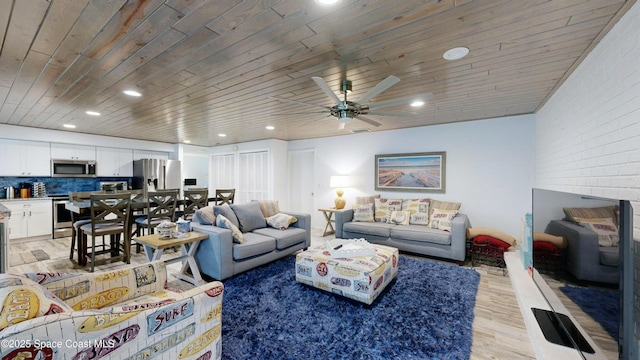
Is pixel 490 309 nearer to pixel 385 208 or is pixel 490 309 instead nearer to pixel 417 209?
pixel 417 209

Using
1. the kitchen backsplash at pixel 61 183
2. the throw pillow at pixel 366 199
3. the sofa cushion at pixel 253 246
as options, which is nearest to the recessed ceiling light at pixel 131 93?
the sofa cushion at pixel 253 246

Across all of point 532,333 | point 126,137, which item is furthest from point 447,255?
point 126,137

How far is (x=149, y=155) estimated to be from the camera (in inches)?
269

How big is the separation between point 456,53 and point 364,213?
10.4 feet

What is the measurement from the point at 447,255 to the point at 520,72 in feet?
8.20

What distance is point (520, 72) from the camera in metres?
2.40

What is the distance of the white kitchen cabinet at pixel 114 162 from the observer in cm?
596

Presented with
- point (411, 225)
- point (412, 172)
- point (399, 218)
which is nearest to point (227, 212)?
point (399, 218)

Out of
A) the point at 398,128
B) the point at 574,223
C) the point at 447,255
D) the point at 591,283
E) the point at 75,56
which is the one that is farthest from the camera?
the point at 398,128

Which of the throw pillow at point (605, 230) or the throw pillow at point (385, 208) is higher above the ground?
the throw pillow at point (605, 230)

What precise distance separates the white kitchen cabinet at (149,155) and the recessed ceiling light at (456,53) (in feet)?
23.7

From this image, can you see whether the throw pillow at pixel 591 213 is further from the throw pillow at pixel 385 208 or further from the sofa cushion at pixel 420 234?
the throw pillow at pixel 385 208

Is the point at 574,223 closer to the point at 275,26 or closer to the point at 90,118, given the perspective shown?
the point at 275,26

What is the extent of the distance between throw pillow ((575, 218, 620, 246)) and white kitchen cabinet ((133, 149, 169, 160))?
804 cm
